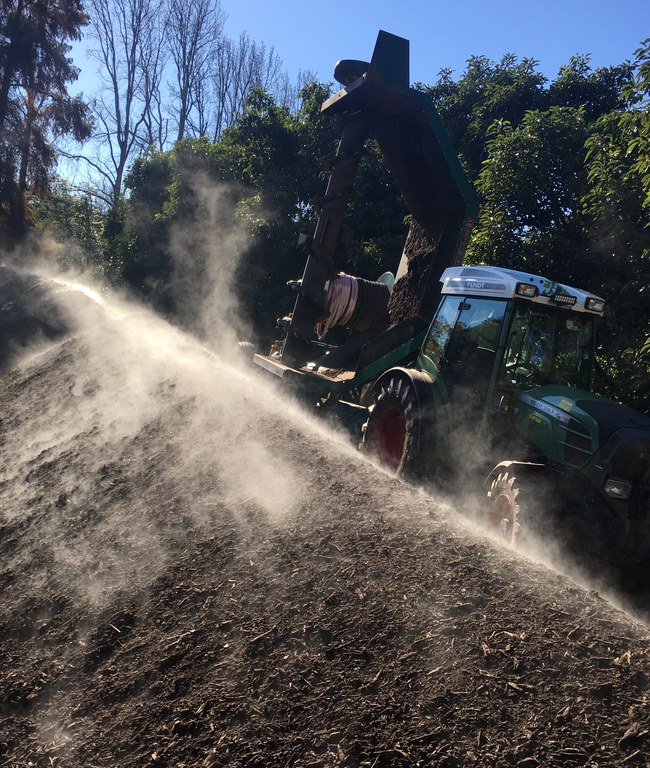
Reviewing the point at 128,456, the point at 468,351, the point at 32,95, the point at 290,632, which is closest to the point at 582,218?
the point at 468,351

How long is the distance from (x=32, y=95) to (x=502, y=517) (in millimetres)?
24377

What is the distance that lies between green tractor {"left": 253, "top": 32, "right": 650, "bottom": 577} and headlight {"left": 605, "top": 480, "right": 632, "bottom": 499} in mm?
10

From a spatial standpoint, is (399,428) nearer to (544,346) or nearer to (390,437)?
(390,437)

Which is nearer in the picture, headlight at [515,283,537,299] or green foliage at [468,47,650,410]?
headlight at [515,283,537,299]

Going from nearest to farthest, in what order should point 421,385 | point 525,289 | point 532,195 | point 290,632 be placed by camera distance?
point 290,632, point 525,289, point 421,385, point 532,195

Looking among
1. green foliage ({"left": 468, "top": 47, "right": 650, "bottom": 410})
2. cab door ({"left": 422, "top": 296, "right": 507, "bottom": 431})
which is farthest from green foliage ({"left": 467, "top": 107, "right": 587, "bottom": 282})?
cab door ({"left": 422, "top": 296, "right": 507, "bottom": 431})

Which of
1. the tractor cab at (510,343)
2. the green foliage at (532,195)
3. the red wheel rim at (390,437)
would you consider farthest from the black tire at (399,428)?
the green foliage at (532,195)

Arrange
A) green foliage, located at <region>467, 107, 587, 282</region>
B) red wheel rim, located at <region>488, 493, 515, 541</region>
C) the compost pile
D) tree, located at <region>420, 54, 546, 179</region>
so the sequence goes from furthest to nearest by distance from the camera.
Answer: tree, located at <region>420, 54, 546, 179</region>
green foliage, located at <region>467, 107, 587, 282</region>
red wheel rim, located at <region>488, 493, 515, 541</region>
the compost pile

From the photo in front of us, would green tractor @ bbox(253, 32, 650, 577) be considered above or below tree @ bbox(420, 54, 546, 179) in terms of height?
below

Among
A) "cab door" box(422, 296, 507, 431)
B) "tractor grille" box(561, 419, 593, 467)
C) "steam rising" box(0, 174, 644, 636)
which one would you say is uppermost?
"cab door" box(422, 296, 507, 431)

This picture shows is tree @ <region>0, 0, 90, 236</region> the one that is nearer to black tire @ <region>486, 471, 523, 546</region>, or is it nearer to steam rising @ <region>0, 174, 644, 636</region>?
steam rising @ <region>0, 174, 644, 636</region>

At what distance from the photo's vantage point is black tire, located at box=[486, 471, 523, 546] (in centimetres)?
470

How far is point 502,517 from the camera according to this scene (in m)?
5.06

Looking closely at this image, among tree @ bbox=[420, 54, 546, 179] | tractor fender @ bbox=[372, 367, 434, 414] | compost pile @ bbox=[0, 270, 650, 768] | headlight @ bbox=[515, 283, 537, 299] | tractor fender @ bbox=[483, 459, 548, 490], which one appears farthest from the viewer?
tree @ bbox=[420, 54, 546, 179]
